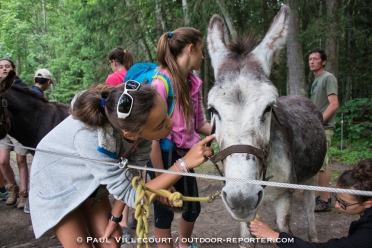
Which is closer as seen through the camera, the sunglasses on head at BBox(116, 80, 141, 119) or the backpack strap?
the sunglasses on head at BBox(116, 80, 141, 119)

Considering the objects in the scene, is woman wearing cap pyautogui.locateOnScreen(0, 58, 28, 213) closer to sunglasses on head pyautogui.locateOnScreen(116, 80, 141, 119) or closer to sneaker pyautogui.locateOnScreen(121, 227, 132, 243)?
sneaker pyautogui.locateOnScreen(121, 227, 132, 243)

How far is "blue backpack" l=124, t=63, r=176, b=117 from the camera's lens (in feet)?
7.59

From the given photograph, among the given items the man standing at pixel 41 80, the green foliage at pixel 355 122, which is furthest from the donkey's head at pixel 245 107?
the green foliage at pixel 355 122

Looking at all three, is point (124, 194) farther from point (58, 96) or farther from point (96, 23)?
point (58, 96)

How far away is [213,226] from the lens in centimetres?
422

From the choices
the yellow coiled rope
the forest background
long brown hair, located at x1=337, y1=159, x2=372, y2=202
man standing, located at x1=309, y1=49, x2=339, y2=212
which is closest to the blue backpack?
the yellow coiled rope

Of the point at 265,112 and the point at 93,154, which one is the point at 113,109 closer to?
the point at 93,154

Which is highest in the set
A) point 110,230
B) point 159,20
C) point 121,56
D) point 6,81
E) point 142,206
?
point 159,20

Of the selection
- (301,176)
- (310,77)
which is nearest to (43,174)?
(301,176)

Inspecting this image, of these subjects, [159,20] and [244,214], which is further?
[159,20]

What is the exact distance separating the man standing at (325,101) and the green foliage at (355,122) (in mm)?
4023

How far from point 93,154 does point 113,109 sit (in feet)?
1.10

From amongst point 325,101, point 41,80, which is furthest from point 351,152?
point 41,80

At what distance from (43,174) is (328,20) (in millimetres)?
7761
